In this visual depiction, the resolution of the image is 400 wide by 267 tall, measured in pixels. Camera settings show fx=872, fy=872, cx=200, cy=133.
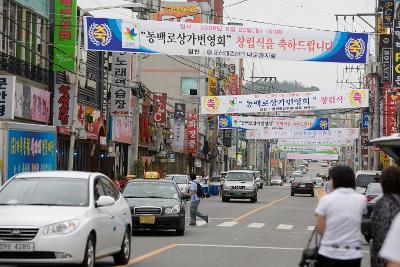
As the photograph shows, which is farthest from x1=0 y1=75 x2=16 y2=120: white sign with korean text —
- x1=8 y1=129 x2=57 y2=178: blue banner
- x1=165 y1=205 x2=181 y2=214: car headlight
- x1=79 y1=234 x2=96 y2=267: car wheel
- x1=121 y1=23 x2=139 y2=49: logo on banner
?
x1=79 y1=234 x2=96 y2=267: car wheel

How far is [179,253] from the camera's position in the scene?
700 inches

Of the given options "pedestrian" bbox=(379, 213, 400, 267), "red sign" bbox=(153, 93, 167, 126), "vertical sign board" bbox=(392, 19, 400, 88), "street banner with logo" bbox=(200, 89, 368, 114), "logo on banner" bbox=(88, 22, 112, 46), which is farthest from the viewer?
"red sign" bbox=(153, 93, 167, 126)

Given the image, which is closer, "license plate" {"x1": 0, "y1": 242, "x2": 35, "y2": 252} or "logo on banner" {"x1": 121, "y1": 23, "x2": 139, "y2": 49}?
"license plate" {"x1": 0, "y1": 242, "x2": 35, "y2": 252}

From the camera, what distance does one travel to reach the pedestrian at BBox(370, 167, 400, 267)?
8.18 metres

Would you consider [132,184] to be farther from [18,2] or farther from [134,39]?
[18,2]

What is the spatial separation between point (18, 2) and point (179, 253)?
23.2 metres

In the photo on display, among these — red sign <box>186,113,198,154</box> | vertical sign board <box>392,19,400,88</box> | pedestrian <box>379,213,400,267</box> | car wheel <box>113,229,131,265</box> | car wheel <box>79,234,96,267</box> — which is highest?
vertical sign board <box>392,19,400,88</box>

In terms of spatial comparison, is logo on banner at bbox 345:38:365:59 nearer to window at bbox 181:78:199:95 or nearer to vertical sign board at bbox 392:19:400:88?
vertical sign board at bbox 392:19:400:88

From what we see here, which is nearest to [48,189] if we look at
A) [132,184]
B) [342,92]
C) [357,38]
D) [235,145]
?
[132,184]

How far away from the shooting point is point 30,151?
→ 21828 millimetres

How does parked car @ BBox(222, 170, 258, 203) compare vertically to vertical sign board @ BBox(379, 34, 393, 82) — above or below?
below

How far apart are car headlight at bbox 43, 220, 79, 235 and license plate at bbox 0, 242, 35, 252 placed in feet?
0.90

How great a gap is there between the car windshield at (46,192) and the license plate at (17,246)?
1.08 m

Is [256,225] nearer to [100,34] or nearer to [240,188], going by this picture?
[100,34]
